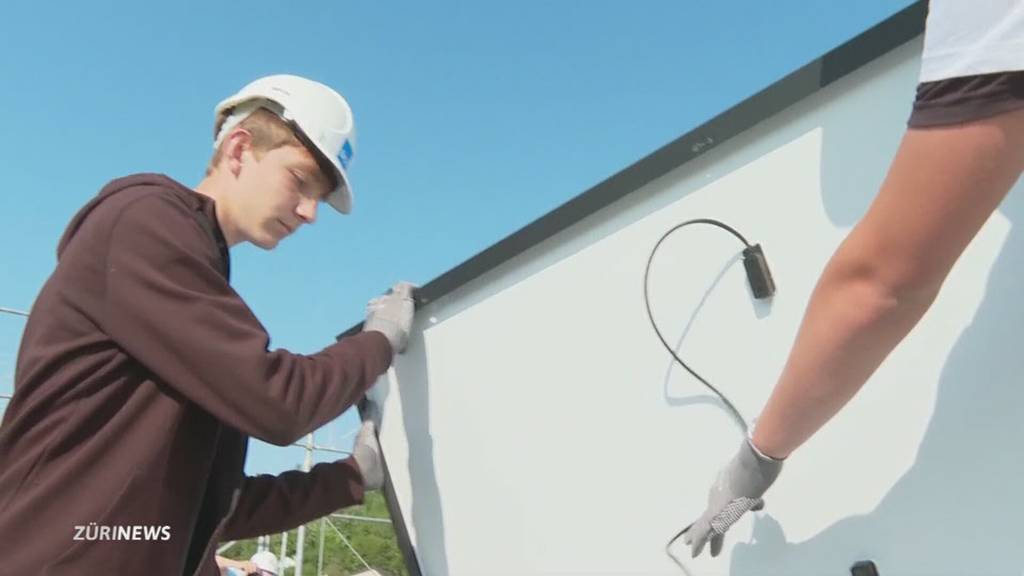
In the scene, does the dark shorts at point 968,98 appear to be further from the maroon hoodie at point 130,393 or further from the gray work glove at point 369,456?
the gray work glove at point 369,456

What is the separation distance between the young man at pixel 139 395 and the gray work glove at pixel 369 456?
54 centimetres

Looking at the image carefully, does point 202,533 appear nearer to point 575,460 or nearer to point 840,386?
point 575,460

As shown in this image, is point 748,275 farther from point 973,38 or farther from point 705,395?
point 973,38

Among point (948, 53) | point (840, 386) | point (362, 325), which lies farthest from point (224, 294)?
point (948, 53)

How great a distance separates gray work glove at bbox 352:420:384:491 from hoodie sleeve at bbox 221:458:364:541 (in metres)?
0.14

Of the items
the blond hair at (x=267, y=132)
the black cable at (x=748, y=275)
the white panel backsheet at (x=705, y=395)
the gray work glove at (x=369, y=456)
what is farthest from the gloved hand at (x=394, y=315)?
the black cable at (x=748, y=275)

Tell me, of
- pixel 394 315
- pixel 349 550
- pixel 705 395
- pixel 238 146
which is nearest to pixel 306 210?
pixel 238 146

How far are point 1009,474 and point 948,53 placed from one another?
681 millimetres

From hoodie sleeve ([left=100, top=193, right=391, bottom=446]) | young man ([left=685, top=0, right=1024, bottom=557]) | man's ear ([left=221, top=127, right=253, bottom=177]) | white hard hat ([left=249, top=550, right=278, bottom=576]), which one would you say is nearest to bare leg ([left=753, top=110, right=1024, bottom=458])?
young man ([left=685, top=0, right=1024, bottom=557])

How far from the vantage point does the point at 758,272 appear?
4.97 feet

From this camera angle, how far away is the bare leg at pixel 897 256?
808 millimetres

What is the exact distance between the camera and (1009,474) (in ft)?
3.91

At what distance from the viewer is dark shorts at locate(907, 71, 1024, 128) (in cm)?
77

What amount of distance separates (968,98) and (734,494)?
0.72 metres
